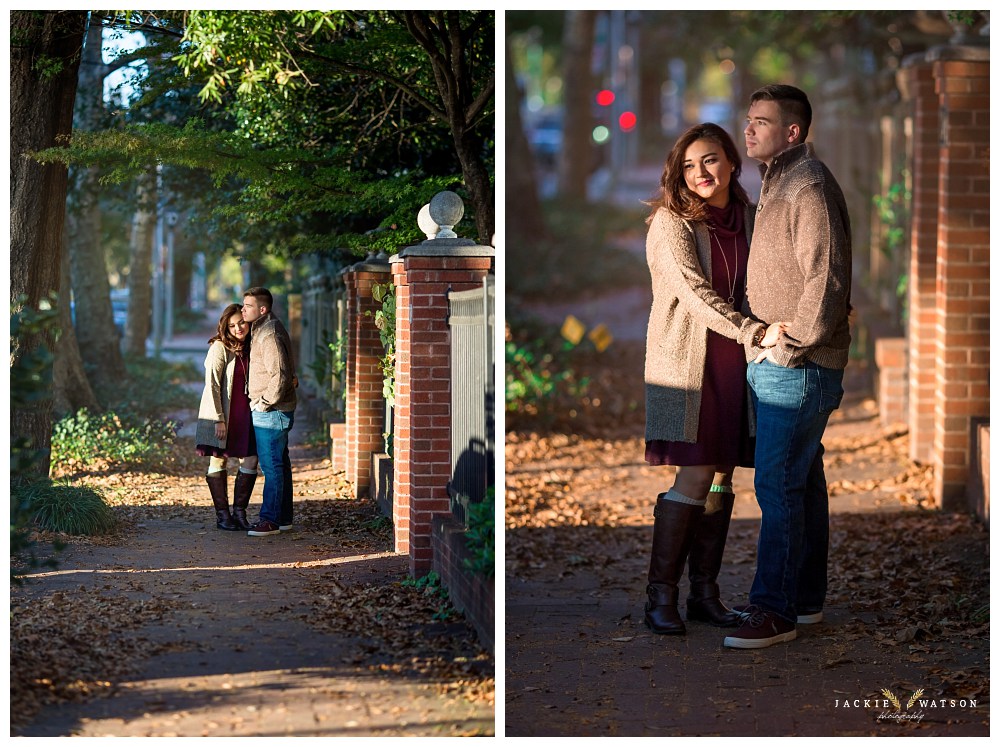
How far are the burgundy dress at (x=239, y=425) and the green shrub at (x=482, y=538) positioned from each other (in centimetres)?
92

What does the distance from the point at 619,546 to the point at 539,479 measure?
1958mm

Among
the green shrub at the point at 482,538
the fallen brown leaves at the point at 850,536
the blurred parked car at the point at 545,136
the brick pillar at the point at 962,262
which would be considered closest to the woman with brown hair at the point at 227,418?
the green shrub at the point at 482,538

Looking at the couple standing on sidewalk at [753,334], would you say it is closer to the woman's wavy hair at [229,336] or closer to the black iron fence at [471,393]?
the black iron fence at [471,393]

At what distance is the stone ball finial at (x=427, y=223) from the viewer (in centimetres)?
498

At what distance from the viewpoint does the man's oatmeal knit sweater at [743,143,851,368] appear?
185 inches

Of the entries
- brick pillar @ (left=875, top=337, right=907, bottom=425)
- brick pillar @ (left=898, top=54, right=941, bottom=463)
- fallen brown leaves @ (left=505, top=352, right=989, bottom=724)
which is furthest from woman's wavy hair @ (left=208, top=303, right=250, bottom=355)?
brick pillar @ (left=875, top=337, right=907, bottom=425)

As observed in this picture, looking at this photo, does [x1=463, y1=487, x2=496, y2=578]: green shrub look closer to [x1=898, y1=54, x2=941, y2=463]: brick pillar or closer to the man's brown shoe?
the man's brown shoe

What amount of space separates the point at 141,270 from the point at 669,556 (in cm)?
239

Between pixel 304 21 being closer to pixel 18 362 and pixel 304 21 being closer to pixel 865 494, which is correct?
pixel 18 362

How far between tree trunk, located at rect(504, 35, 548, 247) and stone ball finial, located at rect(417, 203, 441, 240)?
12.5 m

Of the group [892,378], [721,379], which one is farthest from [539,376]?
[721,379]

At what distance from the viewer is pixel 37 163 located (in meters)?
4.84

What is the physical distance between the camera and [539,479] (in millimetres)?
9312
